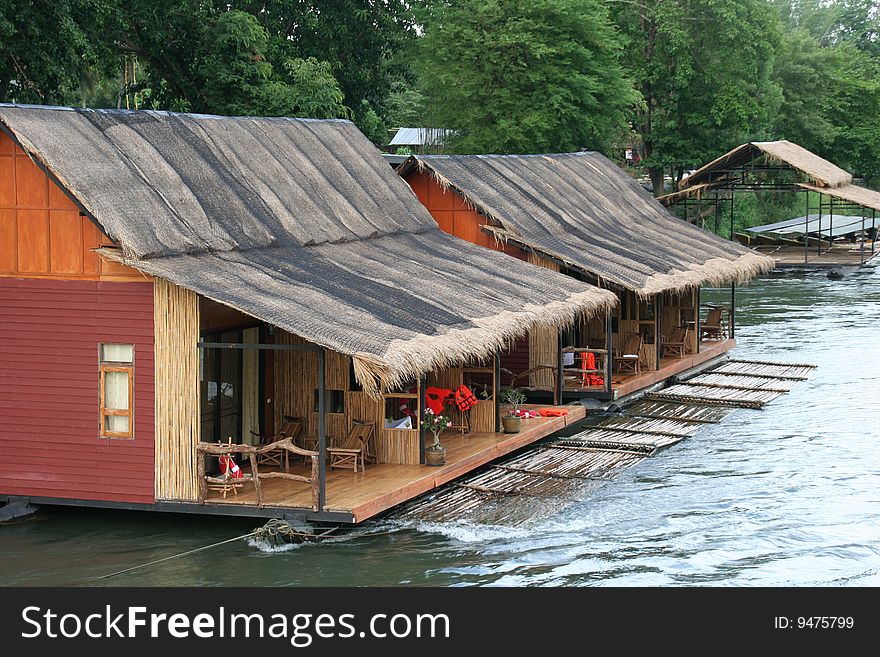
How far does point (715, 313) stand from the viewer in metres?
34.5

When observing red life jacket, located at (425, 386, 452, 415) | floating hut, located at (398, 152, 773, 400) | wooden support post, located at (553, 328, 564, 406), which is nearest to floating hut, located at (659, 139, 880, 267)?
floating hut, located at (398, 152, 773, 400)

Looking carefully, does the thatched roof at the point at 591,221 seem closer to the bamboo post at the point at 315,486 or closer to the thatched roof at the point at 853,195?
the bamboo post at the point at 315,486

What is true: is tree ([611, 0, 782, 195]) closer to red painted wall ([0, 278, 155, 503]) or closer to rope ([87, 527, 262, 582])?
red painted wall ([0, 278, 155, 503])

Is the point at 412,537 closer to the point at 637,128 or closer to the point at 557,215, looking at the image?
the point at 557,215

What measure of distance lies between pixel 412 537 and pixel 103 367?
4.43m

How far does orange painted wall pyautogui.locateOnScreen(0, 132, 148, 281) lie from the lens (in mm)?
17672

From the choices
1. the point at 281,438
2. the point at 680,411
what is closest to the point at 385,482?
the point at 281,438

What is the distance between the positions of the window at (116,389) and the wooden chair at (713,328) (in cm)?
1906

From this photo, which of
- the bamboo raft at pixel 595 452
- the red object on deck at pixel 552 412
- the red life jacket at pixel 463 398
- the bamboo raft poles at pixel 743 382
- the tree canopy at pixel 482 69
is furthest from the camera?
the tree canopy at pixel 482 69

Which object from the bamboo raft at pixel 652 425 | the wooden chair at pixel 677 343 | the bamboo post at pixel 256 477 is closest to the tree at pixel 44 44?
the wooden chair at pixel 677 343

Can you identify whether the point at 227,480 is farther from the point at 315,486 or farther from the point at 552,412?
the point at 552,412

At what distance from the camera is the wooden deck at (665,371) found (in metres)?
26.8

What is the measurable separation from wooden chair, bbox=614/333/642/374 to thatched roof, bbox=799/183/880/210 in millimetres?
21668

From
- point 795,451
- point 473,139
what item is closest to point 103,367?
point 795,451
